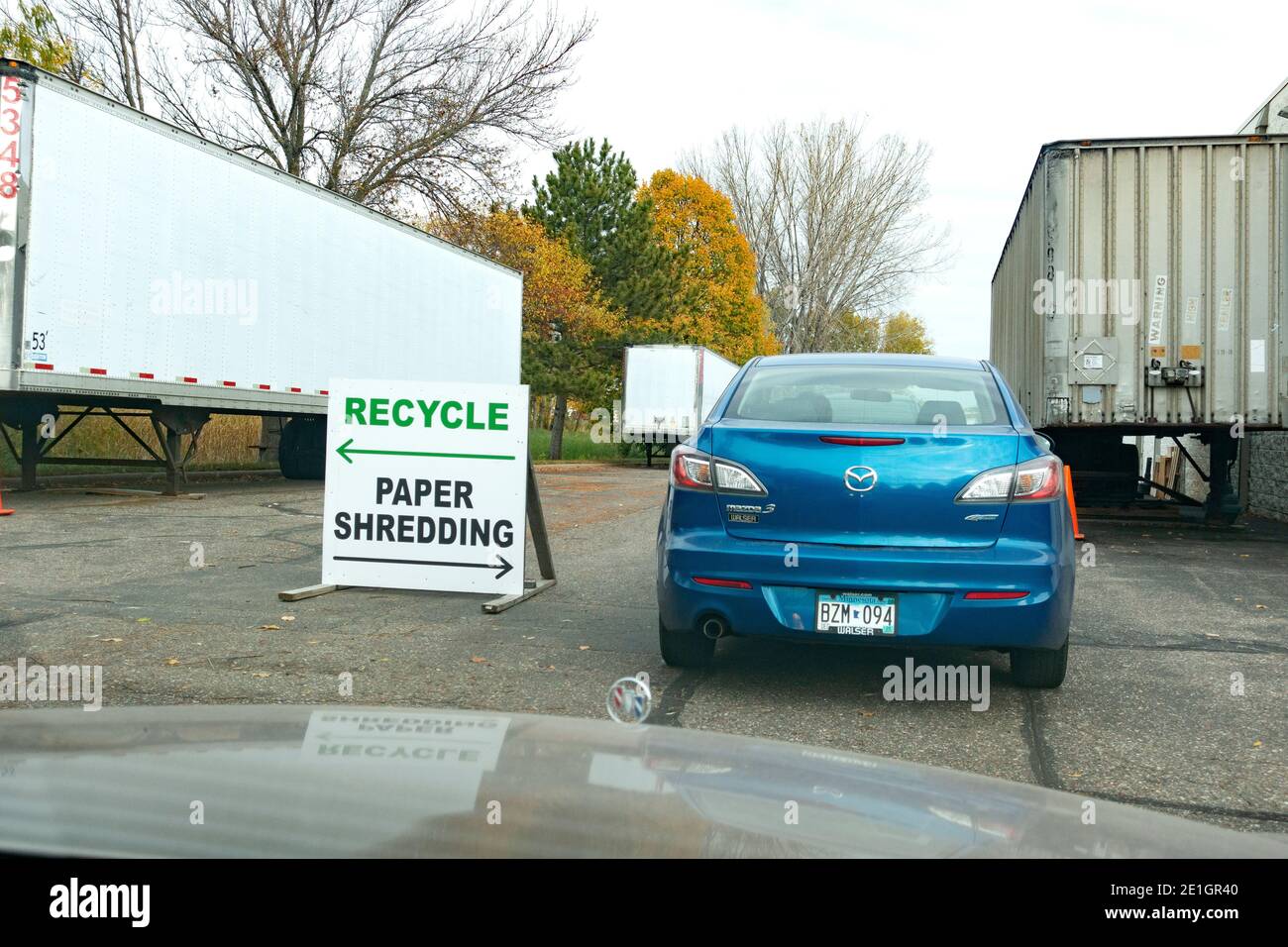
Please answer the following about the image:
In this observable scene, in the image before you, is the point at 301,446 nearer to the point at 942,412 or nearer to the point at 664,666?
the point at 664,666

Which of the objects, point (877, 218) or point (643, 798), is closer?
point (643, 798)

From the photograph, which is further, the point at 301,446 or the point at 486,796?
the point at 301,446

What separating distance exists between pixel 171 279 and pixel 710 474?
1070cm

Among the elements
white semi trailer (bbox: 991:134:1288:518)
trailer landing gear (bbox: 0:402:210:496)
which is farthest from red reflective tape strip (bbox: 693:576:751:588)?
trailer landing gear (bbox: 0:402:210:496)

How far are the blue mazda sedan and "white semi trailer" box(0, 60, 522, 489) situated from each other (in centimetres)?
956

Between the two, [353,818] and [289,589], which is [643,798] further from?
[289,589]

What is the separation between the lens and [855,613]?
5102 millimetres

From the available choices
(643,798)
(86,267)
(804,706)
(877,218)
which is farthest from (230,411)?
(877,218)

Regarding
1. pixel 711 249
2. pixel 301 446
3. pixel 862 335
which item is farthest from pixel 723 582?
pixel 862 335

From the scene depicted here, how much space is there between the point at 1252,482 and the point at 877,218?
32915mm
